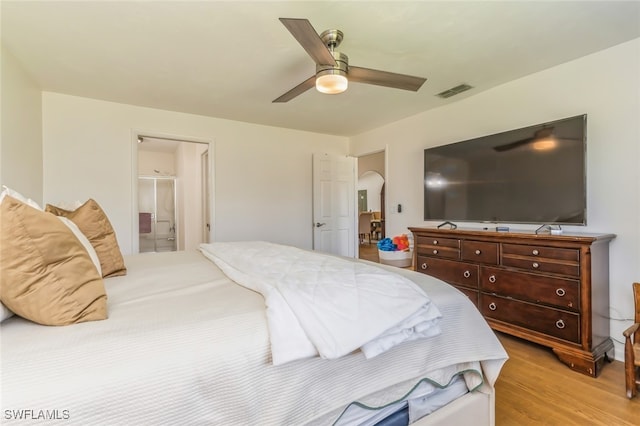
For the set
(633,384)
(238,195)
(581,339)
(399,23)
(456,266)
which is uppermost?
(399,23)

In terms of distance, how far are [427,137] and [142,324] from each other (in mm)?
3618

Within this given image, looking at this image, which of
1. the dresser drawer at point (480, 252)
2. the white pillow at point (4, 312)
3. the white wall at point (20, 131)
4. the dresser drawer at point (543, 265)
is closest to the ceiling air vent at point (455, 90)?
the dresser drawer at point (480, 252)

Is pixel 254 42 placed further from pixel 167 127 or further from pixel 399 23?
pixel 167 127

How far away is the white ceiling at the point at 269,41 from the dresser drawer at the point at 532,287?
5.74 ft

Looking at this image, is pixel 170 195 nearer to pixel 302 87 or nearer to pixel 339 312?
pixel 302 87

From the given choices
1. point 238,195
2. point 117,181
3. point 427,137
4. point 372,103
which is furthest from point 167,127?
point 427,137

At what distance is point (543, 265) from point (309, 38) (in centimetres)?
227

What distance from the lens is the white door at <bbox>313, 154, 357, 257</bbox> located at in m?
4.56

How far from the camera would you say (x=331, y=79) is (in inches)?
74.2

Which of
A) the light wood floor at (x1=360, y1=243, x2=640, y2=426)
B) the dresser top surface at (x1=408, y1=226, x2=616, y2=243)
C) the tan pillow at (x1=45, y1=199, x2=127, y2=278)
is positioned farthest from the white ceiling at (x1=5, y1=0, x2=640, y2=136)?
the light wood floor at (x1=360, y1=243, x2=640, y2=426)

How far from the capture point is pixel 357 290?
3.54ft

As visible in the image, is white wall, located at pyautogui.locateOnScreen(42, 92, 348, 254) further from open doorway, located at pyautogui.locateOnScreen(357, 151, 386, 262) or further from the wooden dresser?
open doorway, located at pyautogui.locateOnScreen(357, 151, 386, 262)

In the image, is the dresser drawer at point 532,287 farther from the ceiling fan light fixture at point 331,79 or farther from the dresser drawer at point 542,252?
the ceiling fan light fixture at point 331,79

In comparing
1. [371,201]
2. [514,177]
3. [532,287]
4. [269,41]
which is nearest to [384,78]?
[269,41]
